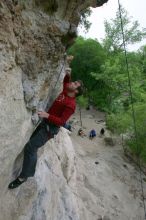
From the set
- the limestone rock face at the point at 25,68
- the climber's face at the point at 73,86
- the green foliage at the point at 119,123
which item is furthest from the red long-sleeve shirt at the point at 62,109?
the green foliage at the point at 119,123

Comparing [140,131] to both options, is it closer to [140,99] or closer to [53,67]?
[140,99]

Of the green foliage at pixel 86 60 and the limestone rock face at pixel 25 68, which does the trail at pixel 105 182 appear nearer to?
the green foliage at pixel 86 60

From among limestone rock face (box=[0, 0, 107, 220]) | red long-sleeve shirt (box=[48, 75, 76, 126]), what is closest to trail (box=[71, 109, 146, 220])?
limestone rock face (box=[0, 0, 107, 220])

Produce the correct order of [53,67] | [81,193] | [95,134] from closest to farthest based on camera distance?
[53,67], [81,193], [95,134]

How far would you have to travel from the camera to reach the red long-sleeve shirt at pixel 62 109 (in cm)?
822

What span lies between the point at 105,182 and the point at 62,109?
48.7ft

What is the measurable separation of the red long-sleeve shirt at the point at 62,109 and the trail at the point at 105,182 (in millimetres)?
7703

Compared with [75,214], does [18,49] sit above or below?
above

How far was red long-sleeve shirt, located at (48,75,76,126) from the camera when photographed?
8220 mm

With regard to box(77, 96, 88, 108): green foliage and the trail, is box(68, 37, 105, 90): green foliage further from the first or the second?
the trail

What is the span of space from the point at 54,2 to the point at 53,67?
147 cm

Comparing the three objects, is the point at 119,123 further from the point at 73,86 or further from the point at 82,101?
the point at 73,86

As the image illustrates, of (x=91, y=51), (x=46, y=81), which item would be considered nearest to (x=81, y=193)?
(x=46, y=81)

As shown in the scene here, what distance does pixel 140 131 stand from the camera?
27.6 m
